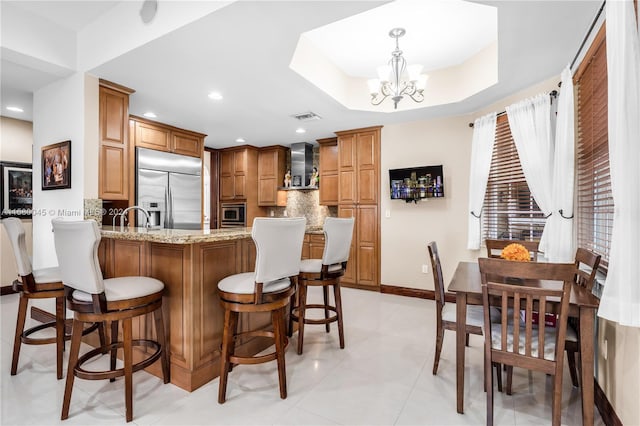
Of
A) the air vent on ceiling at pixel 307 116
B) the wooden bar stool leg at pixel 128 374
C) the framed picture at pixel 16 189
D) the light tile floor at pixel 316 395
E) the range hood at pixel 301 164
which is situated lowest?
the light tile floor at pixel 316 395

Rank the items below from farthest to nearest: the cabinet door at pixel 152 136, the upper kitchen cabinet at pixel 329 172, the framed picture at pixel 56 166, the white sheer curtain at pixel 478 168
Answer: the upper kitchen cabinet at pixel 329 172 → the cabinet door at pixel 152 136 → the white sheer curtain at pixel 478 168 → the framed picture at pixel 56 166

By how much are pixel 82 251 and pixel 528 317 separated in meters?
2.31

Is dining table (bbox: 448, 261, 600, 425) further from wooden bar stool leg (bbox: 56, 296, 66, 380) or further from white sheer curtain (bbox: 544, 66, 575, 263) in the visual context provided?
wooden bar stool leg (bbox: 56, 296, 66, 380)

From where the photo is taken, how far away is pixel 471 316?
203 cm

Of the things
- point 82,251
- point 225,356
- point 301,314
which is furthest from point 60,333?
point 301,314

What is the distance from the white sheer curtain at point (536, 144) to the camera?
2818mm

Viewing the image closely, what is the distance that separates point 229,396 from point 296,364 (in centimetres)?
57

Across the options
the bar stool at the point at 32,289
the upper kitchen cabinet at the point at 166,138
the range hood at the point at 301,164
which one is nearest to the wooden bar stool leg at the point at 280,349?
the bar stool at the point at 32,289

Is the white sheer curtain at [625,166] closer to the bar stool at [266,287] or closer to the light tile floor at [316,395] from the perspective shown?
the light tile floor at [316,395]

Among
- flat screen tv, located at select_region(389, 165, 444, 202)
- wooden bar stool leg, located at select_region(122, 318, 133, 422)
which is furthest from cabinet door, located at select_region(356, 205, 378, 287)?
wooden bar stool leg, located at select_region(122, 318, 133, 422)

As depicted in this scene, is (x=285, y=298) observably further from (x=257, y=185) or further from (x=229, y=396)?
(x=257, y=185)

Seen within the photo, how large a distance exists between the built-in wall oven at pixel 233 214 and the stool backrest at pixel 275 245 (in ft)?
14.1

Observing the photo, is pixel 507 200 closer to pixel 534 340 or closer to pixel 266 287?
pixel 534 340

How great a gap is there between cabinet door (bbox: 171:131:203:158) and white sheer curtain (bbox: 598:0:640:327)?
4818 mm
